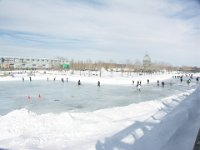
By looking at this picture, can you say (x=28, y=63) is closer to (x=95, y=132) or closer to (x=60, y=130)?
(x=60, y=130)

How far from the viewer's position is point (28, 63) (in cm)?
10419

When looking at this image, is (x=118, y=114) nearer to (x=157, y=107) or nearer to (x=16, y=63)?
(x=157, y=107)

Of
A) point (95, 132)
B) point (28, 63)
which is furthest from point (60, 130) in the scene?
point (28, 63)

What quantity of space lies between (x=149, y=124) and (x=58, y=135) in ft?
13.0

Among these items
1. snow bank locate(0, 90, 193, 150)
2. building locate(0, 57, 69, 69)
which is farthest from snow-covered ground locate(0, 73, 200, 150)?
building locate(0, 57, 69, 69)

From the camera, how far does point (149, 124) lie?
9.71m

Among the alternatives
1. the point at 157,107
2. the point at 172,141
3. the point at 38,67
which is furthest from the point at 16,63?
the point at 172,141

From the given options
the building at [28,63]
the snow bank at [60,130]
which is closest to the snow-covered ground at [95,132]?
the snow bank at [60,130]

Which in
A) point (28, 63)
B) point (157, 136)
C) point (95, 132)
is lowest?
point (95, 132)

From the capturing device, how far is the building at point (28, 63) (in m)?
90.8

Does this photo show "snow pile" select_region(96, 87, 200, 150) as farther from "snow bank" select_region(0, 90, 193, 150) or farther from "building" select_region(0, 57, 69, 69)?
"building" select_region(0, 57, 69, 69)

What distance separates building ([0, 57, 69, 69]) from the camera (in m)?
90.8

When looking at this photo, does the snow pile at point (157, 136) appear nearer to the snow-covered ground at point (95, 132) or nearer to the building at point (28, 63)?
the snow-covered ground at point (95, 132)

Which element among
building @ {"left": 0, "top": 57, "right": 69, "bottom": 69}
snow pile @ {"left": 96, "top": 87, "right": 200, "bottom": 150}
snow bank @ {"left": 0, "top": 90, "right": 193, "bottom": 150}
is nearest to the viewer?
snow pile @ {"left": 96, "top": 87, "right": 200, "bottom": 150}
